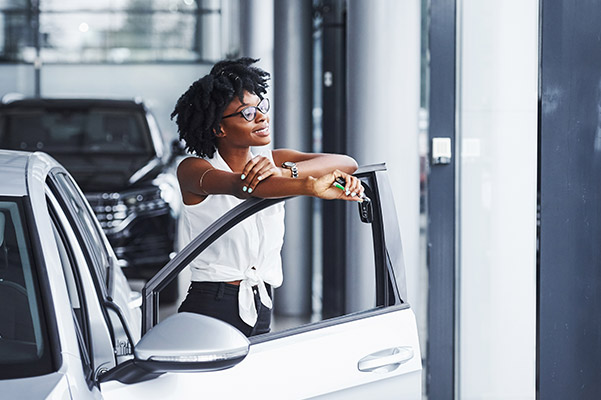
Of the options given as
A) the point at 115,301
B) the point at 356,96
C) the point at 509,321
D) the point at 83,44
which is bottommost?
the point at 509,321

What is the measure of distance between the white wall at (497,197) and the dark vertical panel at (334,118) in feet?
8.04

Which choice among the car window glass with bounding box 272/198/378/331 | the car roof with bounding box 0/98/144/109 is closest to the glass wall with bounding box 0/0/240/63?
the car roof with bounding box 0/98/144/109

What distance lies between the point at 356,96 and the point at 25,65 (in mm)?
13635

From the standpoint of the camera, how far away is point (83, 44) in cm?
1711

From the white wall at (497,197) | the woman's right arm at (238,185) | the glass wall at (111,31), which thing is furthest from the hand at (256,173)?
the glass wall at (111,31)

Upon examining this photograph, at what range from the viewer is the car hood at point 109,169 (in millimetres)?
6953

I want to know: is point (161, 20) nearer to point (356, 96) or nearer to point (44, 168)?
point (356, 96)

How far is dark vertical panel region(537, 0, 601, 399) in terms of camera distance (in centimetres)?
337

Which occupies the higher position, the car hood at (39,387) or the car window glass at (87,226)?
the car window glass at (87,226)

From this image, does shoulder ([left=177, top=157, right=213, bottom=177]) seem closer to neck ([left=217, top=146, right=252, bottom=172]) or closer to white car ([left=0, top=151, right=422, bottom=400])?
neck ([left=217, top=146, right=252, bottom=172])

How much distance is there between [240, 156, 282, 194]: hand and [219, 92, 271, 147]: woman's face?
0.78ft

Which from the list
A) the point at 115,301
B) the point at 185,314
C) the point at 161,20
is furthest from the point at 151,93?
the point at 185,314

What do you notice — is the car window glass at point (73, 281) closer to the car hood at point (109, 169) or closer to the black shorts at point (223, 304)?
the black shorts at point (223, 304)

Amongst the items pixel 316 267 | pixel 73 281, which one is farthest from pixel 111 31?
pixel 73 281
